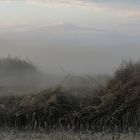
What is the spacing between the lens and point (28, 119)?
57.2ft

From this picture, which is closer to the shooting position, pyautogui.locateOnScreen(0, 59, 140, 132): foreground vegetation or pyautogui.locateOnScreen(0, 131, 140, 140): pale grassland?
pyautogui.locateOnScreen(0, 131, 140, 140): pale grassland

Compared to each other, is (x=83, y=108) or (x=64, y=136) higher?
(x=83, y=108)

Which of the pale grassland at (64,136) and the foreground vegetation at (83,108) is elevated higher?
the foreground vegetation at (83,108)

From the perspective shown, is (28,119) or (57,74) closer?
(28,119)

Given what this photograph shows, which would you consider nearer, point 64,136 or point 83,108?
point 64,136

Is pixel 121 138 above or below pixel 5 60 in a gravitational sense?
below

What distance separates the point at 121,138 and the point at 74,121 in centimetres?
377

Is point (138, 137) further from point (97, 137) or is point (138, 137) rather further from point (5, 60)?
point (5, 60)

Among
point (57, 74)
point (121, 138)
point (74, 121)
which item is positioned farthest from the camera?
point (57, 74)

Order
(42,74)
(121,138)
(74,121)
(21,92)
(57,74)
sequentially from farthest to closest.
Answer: (42,74)
(57,74)
(21,92)
(74,121)
(121,138)

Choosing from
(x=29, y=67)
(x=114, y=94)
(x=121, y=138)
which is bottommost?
(x=121, y=138)

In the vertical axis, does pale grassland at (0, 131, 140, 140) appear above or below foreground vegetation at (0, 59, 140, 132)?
below

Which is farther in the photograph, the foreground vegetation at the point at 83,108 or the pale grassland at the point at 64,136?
the foreground vegetation at the point at 83,108

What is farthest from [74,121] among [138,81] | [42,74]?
[42,74]
